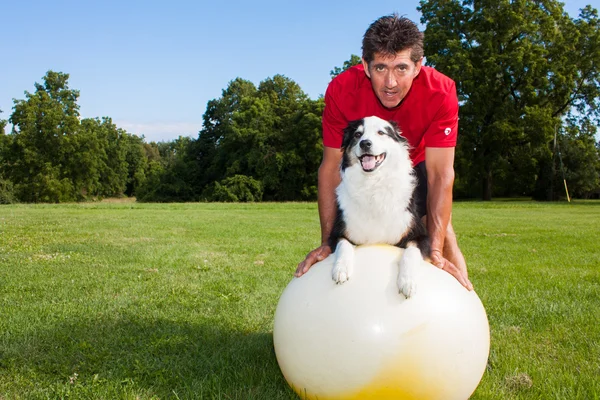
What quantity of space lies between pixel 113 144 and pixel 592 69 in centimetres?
5709

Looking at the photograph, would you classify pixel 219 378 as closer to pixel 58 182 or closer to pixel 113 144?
pixel 58 182

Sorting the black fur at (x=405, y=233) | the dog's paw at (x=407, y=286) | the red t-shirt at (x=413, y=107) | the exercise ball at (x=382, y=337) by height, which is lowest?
the exercise ball at (x=382, y=337)

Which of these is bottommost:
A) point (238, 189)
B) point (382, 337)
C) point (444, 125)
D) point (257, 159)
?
point (238, 189)

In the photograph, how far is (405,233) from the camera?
3.54 meters

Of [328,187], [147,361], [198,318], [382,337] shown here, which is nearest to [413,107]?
[328,187]

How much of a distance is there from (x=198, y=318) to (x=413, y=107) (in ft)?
11.5

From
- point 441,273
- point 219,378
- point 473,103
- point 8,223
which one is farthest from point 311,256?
point 473,103

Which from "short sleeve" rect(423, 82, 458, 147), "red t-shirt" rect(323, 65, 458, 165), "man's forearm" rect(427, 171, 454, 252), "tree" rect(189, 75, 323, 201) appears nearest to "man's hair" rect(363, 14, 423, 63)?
"red t-shirt" rect(323, 65, 458, 165)

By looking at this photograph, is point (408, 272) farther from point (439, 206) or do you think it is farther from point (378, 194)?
point (439, 206)

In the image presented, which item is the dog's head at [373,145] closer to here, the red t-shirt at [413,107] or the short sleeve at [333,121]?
the red t-shirt at [413,107]

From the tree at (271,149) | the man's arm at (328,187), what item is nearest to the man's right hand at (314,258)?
the man's arm at (328,187)

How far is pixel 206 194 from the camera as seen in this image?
169 feet

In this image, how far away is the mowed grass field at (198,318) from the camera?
397 cm

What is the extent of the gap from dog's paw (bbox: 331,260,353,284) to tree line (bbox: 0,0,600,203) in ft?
128
